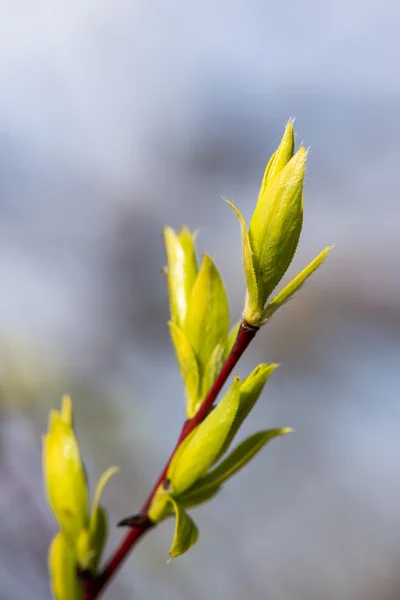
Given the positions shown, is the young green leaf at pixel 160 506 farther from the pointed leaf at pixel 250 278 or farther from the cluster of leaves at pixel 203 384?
the pointed leaf at pixel 250 278

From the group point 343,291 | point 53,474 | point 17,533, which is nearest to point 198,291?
point 53,474

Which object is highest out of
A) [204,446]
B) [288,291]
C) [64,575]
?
[288,291]

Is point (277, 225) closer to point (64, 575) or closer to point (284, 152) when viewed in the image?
point (284, 152)

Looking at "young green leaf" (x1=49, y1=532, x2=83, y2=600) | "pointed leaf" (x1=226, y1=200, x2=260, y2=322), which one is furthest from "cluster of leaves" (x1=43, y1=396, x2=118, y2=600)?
"pointed leaf" (x1=226, y1=200, x2=260, y2=322)

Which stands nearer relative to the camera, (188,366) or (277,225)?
(277,225)

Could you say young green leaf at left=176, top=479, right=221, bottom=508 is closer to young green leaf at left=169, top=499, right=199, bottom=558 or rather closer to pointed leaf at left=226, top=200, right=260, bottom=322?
young green leaf at left=169, top=499, right=199, bottom=558

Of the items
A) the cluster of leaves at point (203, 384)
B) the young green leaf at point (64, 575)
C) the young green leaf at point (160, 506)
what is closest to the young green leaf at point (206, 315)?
the cluster of leaves at point (203, 384)

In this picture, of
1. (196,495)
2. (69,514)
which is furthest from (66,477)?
(196,495)
